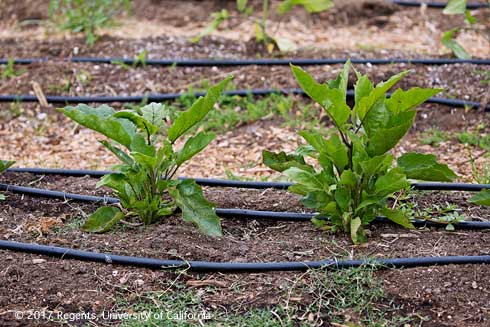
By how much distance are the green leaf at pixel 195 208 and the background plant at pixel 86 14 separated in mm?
2989

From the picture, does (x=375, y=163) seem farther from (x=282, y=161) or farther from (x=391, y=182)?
(x=282, y=161)

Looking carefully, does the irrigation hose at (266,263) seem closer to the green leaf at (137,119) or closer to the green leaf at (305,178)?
the green leaf at (305,178)

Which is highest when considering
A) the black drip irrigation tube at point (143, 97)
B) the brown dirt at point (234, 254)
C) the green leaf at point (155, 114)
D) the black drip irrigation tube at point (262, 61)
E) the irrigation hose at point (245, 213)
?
the green leaf at point (155, 114)

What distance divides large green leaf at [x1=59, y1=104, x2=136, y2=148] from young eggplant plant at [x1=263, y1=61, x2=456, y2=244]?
69cm

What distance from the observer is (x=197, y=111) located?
3492 millimetres

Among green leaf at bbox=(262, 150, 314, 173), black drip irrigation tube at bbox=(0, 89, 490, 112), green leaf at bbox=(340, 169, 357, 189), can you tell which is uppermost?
green leaf at bbox=(340, 169, 357, 189)

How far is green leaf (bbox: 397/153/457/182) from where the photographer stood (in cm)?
349

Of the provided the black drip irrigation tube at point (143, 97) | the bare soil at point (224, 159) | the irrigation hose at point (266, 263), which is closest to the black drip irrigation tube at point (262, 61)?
the bare soil at point (224, 159)

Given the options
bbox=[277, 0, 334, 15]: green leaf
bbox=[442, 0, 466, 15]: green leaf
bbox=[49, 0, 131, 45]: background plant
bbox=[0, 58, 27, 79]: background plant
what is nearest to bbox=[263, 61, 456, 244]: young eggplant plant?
bbox=[442, 0, 466, 15]: green leaf

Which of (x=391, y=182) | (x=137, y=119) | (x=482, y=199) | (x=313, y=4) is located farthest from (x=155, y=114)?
(x=313, y=4)

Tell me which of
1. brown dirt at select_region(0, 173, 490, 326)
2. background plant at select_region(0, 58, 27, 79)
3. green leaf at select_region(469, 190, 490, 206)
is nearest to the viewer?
brown dirt at select_region(0, 173, 490, 326)

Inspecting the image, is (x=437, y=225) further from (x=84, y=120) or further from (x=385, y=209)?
(x=84, y=120)

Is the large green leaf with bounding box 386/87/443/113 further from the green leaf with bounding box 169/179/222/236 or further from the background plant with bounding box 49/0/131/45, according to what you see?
the background plant with bounding box 49/0/131/45

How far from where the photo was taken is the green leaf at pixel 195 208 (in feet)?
11.4
